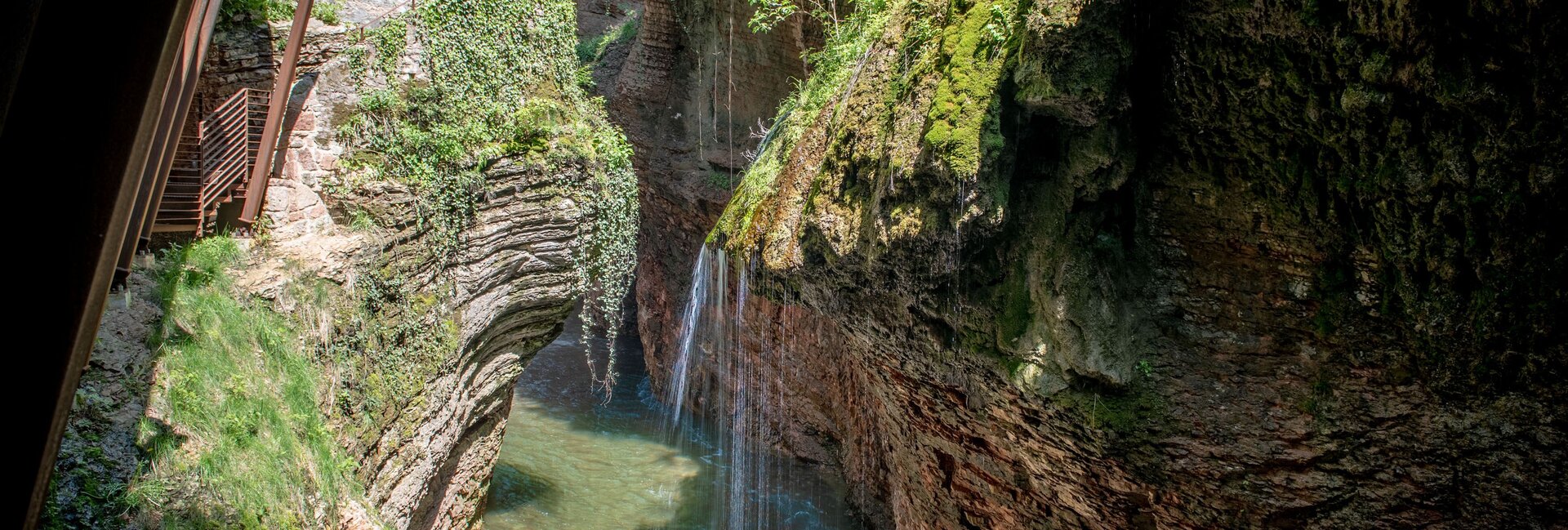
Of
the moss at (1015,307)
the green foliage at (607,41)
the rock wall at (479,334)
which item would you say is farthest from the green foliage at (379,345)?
the green foliage at (607,41)

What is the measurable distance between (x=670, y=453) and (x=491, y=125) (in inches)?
276

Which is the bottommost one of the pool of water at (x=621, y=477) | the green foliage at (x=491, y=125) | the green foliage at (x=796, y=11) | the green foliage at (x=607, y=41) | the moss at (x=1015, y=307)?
the pool of water at (x=621, y=477)

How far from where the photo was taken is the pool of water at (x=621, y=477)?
12.2m

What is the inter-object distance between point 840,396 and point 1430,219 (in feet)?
28.0

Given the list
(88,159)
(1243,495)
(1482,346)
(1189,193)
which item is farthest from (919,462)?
(88,159)

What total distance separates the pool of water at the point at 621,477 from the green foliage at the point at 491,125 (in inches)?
110

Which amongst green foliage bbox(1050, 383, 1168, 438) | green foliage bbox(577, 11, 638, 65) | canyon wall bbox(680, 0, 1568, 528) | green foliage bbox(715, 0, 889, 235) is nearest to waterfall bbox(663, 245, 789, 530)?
green foliage bbox(715, 0, 889, 235)

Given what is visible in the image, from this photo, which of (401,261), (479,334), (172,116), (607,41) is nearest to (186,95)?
(172,116)

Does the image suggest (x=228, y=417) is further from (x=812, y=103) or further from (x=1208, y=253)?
(x=1208, y=253)

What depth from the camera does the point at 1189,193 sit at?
590 cm

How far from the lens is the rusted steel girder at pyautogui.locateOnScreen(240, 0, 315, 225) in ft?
25.0

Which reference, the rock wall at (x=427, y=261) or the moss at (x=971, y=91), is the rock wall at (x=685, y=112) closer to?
the rock wall at (x=427, y=261)

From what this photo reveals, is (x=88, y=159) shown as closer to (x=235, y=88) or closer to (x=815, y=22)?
(x=235, y=88)

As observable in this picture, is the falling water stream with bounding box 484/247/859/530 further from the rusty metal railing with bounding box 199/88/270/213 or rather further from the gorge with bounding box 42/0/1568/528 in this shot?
the rusty metal railing with bounding box 199/88/270/213
